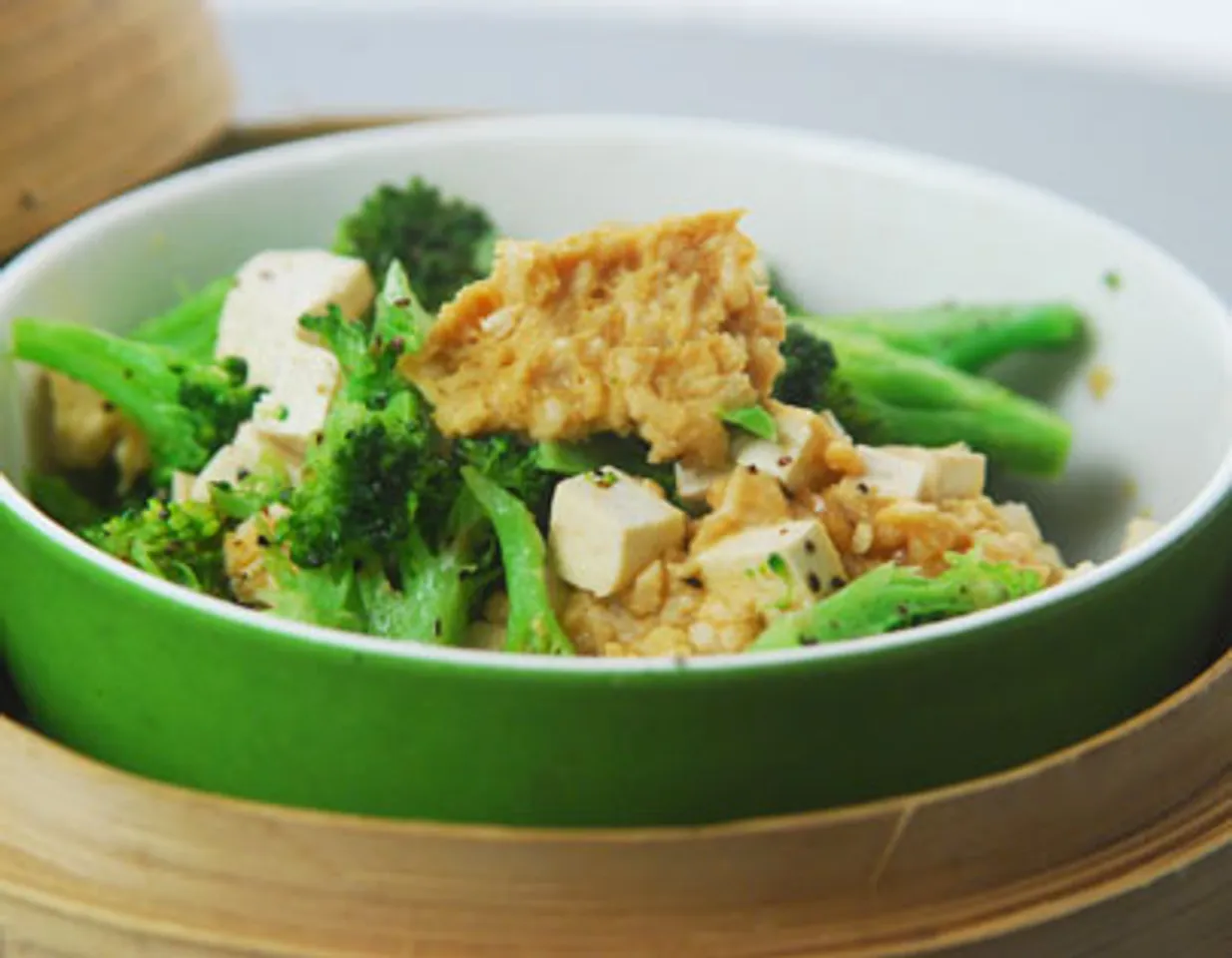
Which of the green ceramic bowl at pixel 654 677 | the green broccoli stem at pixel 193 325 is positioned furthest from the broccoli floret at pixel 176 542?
the green broccoli stem at pixel 193 325

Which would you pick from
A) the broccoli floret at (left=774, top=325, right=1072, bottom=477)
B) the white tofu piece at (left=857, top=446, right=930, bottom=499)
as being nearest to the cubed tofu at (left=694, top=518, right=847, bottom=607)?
the white tofu piece at (left=857, top=446, right=930, bottom=499)

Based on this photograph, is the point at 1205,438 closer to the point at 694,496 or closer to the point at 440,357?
the point at 694,496

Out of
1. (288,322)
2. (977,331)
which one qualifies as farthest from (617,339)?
(977,331)

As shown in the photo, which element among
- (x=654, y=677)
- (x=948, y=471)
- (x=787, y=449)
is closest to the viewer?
(x=654, y=677)

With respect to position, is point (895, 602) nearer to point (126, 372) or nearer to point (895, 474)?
point (895, 474)

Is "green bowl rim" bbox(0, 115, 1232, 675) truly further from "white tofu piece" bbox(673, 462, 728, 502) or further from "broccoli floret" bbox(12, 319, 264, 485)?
"white tofu piece" bbox(673, 462, 728, 502)

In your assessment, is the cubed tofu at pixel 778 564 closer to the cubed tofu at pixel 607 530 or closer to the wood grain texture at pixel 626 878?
the cubed tofu at pixel 607 530
